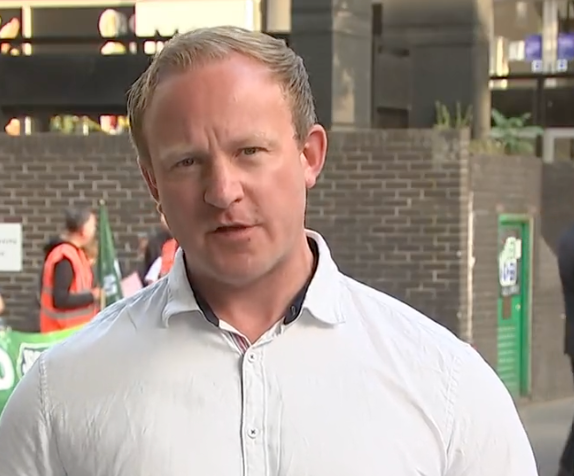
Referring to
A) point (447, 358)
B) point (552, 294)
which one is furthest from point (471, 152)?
point (447, 358)

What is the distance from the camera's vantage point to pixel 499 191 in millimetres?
11648

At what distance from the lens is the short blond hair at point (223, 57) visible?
1787mm

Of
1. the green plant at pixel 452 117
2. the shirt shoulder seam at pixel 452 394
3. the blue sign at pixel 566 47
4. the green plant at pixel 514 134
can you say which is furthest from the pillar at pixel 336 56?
the shirt shoulder seam at pixel 452 394

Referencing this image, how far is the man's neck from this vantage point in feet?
6.11

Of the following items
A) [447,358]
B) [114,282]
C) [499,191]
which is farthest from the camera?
[499,191]

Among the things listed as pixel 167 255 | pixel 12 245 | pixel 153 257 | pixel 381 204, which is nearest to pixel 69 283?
pixel 167 255

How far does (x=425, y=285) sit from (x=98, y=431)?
9.02m

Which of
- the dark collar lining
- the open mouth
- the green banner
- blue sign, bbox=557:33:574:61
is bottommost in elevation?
the green banner

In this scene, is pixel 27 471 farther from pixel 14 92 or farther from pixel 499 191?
pixel 14 92

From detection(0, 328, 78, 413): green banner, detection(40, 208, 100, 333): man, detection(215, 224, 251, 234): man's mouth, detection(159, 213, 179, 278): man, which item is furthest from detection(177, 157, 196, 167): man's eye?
detection(159, 213, 179, 278): man

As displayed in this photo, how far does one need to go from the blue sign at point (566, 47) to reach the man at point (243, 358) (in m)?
14.5

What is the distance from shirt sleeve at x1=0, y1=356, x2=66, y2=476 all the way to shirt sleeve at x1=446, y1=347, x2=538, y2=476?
1.99ft

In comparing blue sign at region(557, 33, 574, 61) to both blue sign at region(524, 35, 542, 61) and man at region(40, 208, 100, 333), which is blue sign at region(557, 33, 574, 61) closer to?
blue sign at region(524, 35, 542, 61)

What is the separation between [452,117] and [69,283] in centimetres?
503
